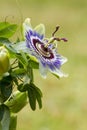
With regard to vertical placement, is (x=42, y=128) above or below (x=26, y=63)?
below

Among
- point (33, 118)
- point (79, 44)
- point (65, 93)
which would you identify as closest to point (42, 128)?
point (33, 118)

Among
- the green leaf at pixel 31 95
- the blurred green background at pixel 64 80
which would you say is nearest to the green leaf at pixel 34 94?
the green leaf at pixel 31 95

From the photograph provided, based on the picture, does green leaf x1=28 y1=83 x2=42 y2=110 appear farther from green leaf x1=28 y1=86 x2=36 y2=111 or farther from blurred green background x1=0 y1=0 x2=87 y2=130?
blurred green background x1=0 y1=0 x2=87 y2=130

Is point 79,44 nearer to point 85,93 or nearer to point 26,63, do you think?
point 85,93

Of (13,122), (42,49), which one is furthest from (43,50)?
(13,122)

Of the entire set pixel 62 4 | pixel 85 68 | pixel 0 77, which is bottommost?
pixel 62 4

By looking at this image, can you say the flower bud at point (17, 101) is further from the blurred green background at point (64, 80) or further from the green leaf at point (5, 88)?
the blurred green background at point (64, 80)

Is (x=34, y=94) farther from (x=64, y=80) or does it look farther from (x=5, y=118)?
(x=64, y=80)
